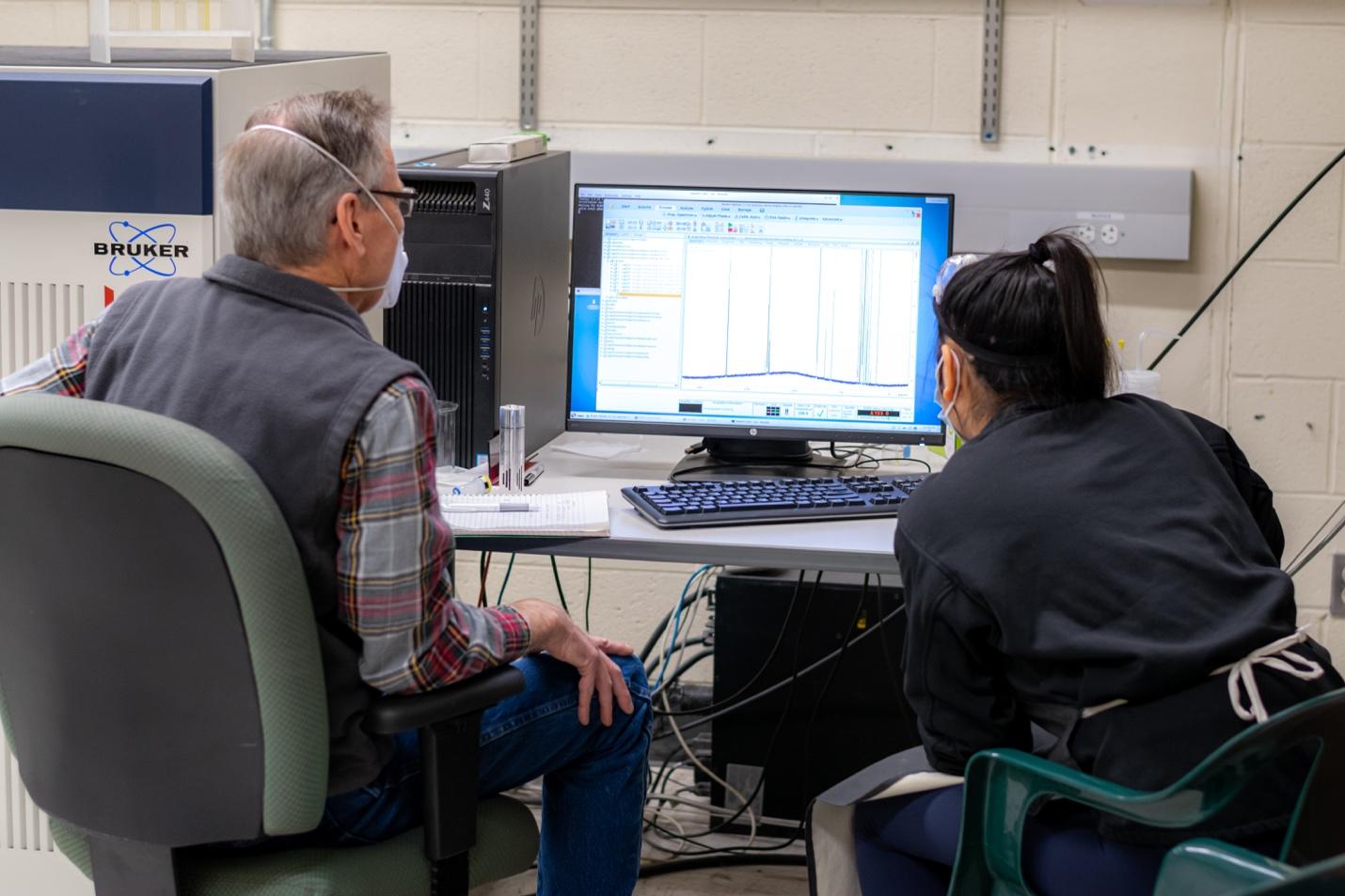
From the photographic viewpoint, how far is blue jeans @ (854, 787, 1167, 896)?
1451mm

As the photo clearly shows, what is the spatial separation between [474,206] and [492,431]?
32 cm

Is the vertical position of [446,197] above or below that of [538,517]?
above

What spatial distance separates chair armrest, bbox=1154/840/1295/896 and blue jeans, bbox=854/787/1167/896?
153 millimetres

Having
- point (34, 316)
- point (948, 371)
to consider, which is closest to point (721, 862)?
point (948, 371)

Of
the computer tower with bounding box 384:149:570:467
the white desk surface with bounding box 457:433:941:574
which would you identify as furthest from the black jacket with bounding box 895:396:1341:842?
the computer tower with bounding box 384:149:570:467

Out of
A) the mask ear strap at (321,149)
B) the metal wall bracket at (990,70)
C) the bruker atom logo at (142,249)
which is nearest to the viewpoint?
the mask ear strap at (321,149)

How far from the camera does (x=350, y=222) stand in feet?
5.00

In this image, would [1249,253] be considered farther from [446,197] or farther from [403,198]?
[403,198]

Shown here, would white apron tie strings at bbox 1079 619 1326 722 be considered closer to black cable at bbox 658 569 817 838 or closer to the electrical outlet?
black cable at bbox 658 569 817 838

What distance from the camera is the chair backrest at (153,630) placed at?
4.16ft

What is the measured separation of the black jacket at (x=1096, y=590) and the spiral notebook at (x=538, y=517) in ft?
1.55

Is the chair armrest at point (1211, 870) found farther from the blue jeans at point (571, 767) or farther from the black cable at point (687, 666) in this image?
the black cable at point (687, 666)

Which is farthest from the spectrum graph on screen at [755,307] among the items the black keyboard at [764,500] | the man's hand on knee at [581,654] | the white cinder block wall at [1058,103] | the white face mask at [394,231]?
the white cinder block wall at [1058,103]

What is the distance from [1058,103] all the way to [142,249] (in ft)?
6.01
